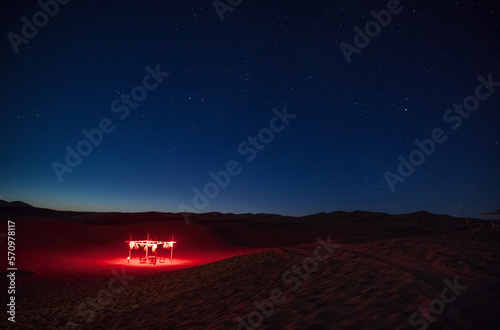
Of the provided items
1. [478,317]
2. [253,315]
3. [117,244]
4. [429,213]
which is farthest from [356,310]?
[429,213]

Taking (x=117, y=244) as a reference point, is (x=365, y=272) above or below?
below

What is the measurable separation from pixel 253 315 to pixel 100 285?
994cm

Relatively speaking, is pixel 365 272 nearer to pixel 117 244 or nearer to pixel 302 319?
pixel 302 319

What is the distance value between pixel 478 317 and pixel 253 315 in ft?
10.9

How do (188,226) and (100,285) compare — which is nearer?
(100,285)

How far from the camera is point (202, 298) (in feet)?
26.1

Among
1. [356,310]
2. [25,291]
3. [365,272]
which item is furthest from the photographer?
[25,291]

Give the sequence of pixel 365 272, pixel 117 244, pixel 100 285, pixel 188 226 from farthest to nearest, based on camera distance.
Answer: pixel 188 226, pixel 117 244, pixel 100 285, pixel 365 272

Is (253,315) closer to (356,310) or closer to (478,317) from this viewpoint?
(356,310)

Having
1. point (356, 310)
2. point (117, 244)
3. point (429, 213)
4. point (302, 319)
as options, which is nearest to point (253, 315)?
point (302, 319)

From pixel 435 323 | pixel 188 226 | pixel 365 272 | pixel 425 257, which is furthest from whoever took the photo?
pixel 188 226

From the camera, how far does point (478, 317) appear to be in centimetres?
375

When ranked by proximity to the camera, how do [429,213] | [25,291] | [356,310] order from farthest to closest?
[429,213] → [25,291] → [356,310]

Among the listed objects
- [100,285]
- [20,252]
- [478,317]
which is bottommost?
[478,317]
